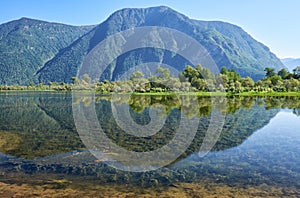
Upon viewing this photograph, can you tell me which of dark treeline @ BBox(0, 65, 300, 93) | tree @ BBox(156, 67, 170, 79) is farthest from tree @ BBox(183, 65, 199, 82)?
tree @ BBox(156, 67, 170, 79)

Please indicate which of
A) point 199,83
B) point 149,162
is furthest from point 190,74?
point 149,162

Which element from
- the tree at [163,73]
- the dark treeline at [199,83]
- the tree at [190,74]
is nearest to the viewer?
the dark treeline at [199,83]

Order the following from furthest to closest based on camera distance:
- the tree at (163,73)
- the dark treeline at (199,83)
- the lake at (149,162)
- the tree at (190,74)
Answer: the tree at (163,73) → the tree at (190,74) → the dark treeline at (199,83) → the lake at (149,162)

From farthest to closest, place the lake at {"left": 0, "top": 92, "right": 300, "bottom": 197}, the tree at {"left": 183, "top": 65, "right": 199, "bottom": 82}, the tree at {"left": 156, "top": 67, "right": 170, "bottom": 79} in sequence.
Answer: the tree at {"left": 156, "top": 67, "right": 170, "bottom": 79}
the tree at {"left": 183, "top": 65, "right": 199, "bottom": 82}
the lake at {"left": 0, "top": 92, "right": 300, "bottom": 197}

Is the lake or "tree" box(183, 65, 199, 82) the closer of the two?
the lake

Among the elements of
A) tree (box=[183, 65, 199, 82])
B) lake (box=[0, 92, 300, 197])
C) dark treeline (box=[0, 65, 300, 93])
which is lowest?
lake (box=[0, 92, 300, 197])

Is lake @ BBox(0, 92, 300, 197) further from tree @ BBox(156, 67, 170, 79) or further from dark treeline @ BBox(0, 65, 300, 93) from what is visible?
tree @ BBox(156, 67, 170, 79)

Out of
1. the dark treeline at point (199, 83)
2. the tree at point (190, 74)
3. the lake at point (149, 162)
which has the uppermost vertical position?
the tree at point (190, 74)

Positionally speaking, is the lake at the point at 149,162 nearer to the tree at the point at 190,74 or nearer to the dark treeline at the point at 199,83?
the dark treeline at the point at 199,83

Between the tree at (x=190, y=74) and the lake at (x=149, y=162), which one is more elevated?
the tree at (x=190, y=74)

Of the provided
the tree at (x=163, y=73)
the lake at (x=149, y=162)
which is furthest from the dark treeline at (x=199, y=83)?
the lake at (x=149, y=162)

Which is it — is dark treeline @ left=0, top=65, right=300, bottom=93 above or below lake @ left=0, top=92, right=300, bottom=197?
above

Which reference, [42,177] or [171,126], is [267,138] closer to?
[171,126]

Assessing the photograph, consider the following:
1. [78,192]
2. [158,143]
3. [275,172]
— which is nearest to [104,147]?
[158,143]
